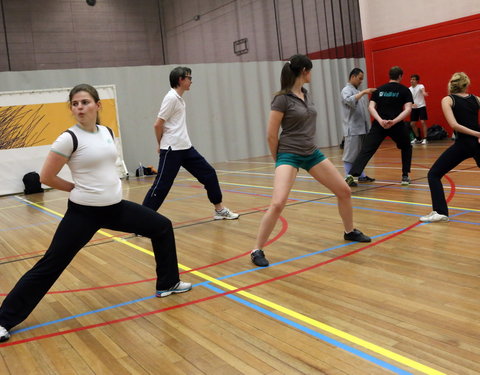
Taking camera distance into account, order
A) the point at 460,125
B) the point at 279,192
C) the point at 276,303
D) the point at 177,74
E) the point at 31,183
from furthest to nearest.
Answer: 1. the point at 31,183
2. the point at 177,74
3. the point at 460,125
4. the point at 279,192
5. the point at 276,303

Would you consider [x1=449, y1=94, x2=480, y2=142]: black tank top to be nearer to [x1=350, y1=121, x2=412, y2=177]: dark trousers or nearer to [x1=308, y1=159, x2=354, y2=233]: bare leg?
[x1=308, y1=159, x2=354, y2=233]: bare leg

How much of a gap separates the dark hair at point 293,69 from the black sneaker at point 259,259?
1257mm

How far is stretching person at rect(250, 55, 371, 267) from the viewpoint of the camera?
3.94 meters

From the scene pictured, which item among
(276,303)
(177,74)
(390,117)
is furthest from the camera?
(390,117)

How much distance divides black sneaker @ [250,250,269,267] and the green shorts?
721mm

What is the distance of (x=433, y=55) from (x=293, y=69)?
10.8m

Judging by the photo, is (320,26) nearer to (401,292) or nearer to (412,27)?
(412,27)

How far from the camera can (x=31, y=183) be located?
10656 mm

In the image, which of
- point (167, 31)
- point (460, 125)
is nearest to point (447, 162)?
point (460, 125)

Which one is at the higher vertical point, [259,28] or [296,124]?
[259,28]

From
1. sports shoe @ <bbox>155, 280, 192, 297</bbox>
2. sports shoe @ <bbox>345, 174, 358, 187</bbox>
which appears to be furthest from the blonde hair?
sports shoe @ <bbox>155, 280, 192, 297</bbox>

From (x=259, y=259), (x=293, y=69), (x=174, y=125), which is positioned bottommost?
(x=259, y=259)

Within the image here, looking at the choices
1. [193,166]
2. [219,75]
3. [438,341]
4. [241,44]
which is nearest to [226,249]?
[193,166]

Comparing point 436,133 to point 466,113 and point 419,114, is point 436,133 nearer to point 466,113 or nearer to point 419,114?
point 419,114
